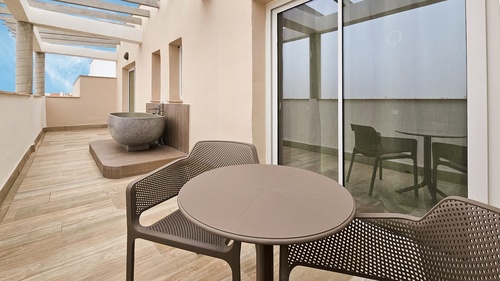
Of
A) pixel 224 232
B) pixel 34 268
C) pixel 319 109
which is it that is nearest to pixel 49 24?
pixel 34 268

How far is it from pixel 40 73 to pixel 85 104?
136cm

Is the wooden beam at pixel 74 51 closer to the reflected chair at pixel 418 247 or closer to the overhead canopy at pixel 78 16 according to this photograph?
the overhead canopy at pixel 78 16

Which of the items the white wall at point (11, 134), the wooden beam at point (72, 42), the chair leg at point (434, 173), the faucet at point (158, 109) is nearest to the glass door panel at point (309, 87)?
the chair leg at point (434, 173)

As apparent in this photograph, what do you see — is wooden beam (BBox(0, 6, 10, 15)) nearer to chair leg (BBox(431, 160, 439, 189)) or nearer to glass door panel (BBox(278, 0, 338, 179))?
glass door panel (BBox(278, 0, 338, 179))

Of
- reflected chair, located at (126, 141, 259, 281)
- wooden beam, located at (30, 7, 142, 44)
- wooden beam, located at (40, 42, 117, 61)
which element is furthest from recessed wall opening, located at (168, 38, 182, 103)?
wooden beam, located at (40, 42, 117, 61)

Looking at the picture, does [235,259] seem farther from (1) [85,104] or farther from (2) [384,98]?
(1) [85,104]

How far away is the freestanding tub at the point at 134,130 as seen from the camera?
3471 millimetres

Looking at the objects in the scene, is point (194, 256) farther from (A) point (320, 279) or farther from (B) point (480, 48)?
→ (B) point (480, 48)

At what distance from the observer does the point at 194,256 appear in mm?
1461

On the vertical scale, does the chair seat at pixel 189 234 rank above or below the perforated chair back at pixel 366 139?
below

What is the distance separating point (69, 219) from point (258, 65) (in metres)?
2.10

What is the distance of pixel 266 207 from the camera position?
0.72m

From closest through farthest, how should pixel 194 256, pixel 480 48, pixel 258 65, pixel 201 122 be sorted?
pixel 480 48, pixel 194 256, pixel 258 65, pixel 201 122

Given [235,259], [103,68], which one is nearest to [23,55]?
[235,259]
